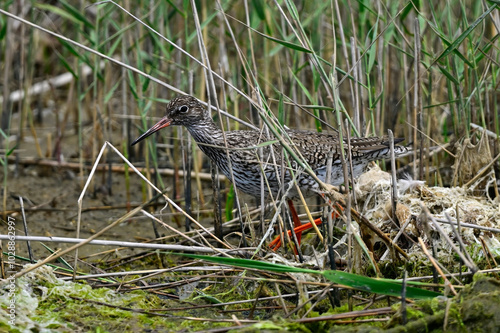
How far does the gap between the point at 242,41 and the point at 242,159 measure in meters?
3.14

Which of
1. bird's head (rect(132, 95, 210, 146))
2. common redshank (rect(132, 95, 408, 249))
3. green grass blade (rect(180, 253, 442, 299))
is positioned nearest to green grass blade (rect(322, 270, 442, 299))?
green grass blade (rect(180, 253, 442, 299))

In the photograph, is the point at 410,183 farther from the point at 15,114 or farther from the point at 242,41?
the point at 15,114

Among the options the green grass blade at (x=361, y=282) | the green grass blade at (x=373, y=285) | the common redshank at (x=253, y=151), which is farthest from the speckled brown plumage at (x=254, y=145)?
the green grass blade at (x=373, y=285)

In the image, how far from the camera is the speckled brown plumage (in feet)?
17.8

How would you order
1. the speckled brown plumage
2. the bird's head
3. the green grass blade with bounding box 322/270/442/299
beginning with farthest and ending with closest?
the bird's head
the speckled brown plumage
the green grass blade with bounding box 322/270/442/299

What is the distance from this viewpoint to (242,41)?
320 inches

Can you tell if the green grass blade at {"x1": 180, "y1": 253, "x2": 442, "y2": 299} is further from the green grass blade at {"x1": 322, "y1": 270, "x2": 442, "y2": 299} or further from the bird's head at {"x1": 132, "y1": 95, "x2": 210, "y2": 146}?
the bird's head at {"x1": 132, "y1": 95, "x2": 210, "y2": 146}

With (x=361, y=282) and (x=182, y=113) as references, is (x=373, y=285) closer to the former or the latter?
(x=361, y=282)

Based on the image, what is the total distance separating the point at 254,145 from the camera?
211 inches

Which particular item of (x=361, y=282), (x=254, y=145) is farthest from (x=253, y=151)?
(x=361, y=282)

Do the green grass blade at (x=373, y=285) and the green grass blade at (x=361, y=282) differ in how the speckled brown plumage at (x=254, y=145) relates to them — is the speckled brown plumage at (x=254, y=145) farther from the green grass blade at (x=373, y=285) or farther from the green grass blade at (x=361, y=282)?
the green grass blade at (x=373, y=285)

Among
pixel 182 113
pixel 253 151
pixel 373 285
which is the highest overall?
pixel 182 113

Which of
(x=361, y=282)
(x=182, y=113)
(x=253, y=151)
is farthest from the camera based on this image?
(x=182, y=113)

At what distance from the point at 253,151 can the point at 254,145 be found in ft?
0.33
